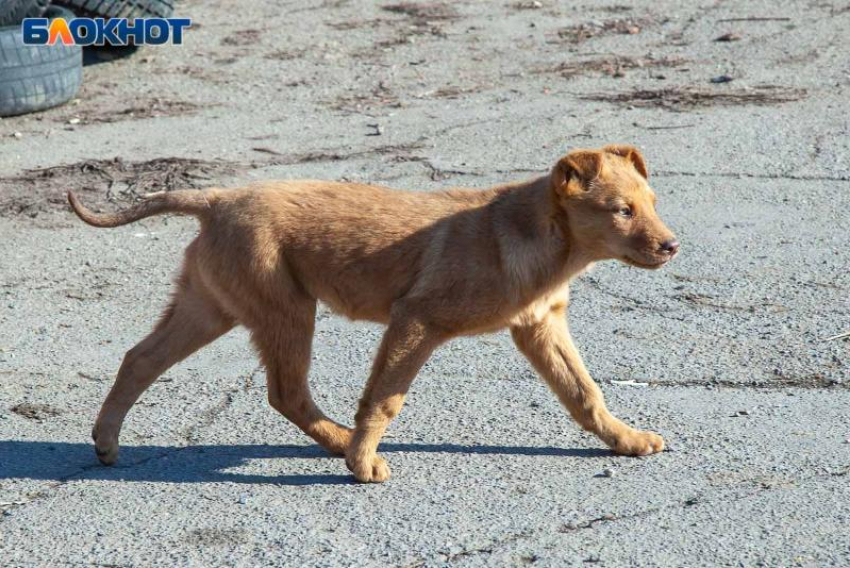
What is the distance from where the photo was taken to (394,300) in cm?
498

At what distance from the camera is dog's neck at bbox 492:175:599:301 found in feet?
15.8

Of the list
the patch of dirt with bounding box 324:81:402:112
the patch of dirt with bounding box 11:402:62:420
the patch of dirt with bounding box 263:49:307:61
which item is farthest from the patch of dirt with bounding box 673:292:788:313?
→ the patch of dirt with bounding box 263:49:307:61

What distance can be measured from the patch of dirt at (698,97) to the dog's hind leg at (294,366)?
5.42 metres

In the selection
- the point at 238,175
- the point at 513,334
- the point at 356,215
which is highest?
the point at 356,215

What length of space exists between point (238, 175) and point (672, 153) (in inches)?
118

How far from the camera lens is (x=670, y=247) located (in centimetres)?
468

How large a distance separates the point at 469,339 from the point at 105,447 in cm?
196

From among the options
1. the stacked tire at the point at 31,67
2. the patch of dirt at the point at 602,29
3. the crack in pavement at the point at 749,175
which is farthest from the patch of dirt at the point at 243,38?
the crack in pavement at the point at 749,175

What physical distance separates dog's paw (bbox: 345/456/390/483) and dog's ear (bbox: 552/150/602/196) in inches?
49.3

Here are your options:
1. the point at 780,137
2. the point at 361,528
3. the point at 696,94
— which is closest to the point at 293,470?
the point at 361,528

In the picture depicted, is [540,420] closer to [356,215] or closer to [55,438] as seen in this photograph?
[356,215]

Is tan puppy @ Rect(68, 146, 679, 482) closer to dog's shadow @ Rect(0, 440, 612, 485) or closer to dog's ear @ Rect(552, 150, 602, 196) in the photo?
dog's ear @ Rect(552, 150, 602, 196)

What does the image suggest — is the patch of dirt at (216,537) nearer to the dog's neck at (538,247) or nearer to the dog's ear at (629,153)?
the dog's neck at (538,247)

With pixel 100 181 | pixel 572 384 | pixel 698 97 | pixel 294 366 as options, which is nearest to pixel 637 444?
pixel 572 384
